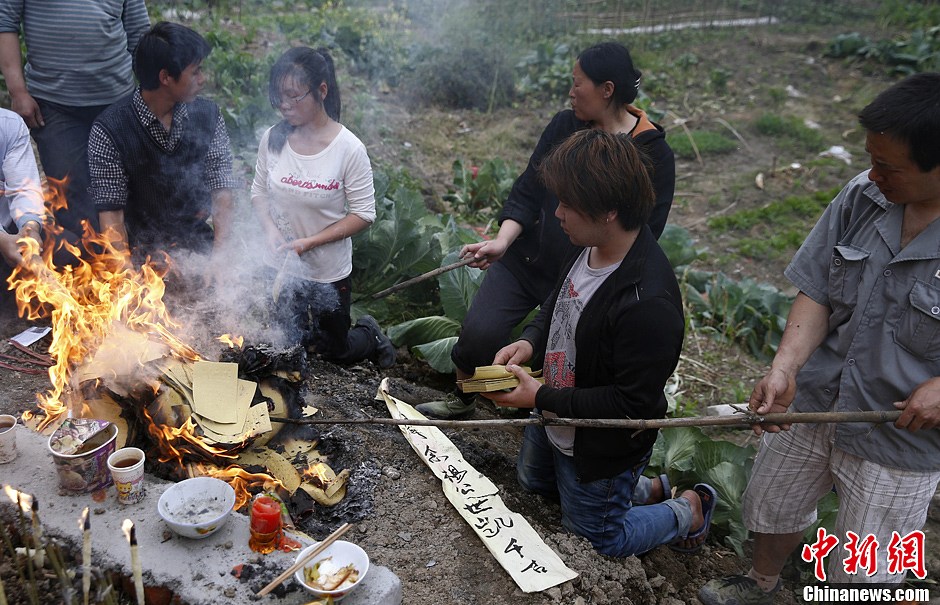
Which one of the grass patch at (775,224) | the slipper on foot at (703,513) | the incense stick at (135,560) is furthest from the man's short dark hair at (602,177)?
the grass patch at (775,224)

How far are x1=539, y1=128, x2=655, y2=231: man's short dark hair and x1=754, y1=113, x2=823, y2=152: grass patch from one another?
10.1 meters

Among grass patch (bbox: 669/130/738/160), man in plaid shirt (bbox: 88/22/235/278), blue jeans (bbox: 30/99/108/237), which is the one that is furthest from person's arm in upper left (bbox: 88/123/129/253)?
grass patch (bbox: 669/130/738/160)

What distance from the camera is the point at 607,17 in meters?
16.9

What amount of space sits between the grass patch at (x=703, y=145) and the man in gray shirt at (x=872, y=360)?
8927mm

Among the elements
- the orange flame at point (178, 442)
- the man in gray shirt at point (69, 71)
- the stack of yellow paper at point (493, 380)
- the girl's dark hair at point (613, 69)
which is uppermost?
the girl's dark hair at point (613, 69)

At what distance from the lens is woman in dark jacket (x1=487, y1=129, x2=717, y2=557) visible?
3004mm

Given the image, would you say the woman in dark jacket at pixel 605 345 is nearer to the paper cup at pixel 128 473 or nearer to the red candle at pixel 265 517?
the red candle at pixel 265 517

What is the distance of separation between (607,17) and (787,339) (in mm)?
15494

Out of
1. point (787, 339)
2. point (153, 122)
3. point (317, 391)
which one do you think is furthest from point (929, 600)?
point (153, 122)

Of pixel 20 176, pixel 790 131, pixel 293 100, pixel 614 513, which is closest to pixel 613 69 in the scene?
pixel 293 100

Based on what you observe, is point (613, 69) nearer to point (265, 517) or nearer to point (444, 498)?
point (444, 498)

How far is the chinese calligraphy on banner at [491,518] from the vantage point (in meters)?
3.28

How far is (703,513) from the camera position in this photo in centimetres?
406

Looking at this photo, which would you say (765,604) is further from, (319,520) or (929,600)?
(319,520)
